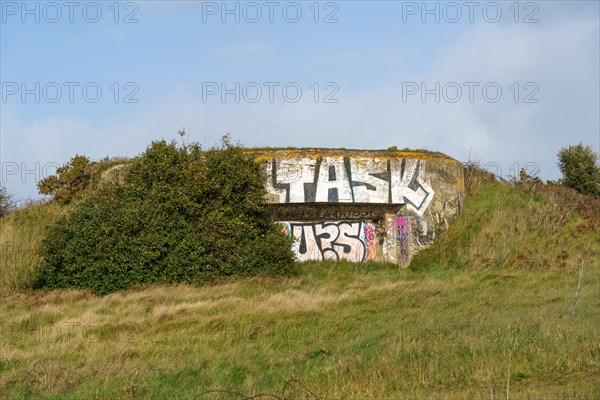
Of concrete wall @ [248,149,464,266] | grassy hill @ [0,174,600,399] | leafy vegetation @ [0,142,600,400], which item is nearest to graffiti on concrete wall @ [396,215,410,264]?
concrete wall @ [248,149,464,266]

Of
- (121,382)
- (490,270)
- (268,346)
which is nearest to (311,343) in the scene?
(268,346)

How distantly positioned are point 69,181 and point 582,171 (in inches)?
765

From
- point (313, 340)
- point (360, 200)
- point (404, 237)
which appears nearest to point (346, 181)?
point (360, 200)

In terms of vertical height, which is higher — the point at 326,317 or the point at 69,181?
the point at 69,181

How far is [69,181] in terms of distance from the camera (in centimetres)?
2780

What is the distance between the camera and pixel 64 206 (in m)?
27.2

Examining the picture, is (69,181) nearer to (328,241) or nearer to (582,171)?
(328,241)

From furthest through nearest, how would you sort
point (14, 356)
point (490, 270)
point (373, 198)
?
1. point (373, 198)
2. point (490, 270)
3. point (14, 356)

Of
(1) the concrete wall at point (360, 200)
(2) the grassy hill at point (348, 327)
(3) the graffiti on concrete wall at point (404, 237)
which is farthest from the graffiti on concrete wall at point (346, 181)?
(2) the grassy hill at point (348, 327)

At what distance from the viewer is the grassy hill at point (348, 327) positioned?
9688 mm

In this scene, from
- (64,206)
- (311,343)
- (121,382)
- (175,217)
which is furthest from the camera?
(64,206)

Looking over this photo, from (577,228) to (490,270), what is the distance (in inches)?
165

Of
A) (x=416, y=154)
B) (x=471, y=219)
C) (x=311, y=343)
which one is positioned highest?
(x=416, y=154)

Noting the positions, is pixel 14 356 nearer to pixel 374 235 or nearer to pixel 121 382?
pixel 121 382
